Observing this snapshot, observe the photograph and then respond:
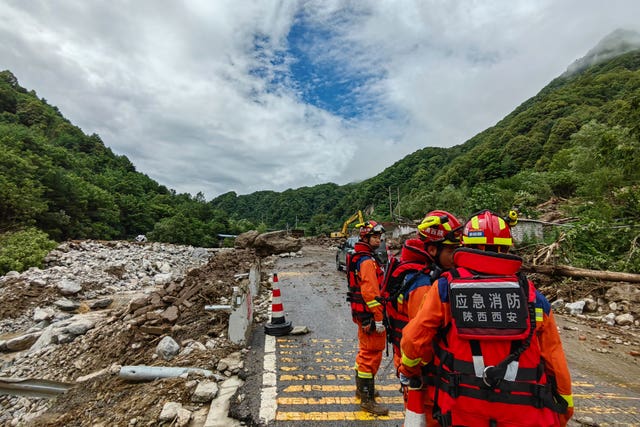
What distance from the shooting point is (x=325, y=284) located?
37.9 ft

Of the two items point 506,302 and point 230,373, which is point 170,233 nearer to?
point 230,373

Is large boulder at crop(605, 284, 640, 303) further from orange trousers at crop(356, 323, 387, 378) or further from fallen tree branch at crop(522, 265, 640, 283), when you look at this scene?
orange trousers at crop(356, 323, 387, 378)

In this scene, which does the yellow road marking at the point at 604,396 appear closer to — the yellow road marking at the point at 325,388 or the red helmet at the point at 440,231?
the yellow road marking at the point at 325,388

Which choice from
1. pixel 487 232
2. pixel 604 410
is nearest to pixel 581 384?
pixel 604 410

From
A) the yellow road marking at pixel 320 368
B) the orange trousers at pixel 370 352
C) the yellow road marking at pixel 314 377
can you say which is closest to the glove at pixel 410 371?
the orange trousers at pixel 370 352

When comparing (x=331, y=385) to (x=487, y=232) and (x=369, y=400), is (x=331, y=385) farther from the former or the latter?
(x=487, y=232)

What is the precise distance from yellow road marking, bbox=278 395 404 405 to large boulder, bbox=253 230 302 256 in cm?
1897

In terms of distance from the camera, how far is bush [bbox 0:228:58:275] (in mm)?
14859

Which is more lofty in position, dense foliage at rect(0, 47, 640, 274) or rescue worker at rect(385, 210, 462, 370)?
dense foliage at rect(0, 47, 640, 274)

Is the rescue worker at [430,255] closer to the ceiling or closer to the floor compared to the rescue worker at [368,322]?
closer to the ceiling

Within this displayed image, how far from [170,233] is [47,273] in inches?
1332

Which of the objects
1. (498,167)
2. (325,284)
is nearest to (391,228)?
(498,167)

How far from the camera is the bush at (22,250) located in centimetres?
1486

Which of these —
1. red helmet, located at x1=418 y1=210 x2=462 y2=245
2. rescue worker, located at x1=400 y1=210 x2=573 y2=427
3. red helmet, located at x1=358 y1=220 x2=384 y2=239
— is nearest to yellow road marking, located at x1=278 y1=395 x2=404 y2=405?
red helmet, located at x1=358 y1=220 x2=384 y2=239
